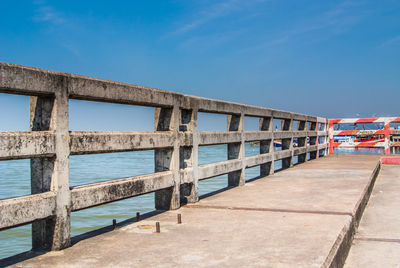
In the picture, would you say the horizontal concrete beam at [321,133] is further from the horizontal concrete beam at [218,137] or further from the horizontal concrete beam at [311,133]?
the horizontal concrete beam at [218,137]

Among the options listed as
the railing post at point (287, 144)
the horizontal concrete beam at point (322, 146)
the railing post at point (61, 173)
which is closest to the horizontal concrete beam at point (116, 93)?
the railing post at point (61, 173)

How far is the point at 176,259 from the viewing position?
308cm

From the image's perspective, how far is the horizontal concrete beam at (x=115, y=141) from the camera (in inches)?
143

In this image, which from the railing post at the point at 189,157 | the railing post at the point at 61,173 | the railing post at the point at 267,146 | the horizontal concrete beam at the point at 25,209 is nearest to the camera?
the horizontal concrete beam at the point at 25,209

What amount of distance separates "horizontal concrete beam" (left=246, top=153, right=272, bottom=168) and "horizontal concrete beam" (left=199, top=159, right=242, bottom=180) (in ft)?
1.64

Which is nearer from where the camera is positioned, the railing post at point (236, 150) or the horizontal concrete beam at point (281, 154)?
the railing post at point (236, 150)

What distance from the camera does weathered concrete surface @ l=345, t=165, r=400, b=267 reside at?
12.4 feet

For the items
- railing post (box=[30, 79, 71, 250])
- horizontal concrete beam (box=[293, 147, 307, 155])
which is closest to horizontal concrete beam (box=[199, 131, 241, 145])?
railing post (box=[30, 79, 71, 250])

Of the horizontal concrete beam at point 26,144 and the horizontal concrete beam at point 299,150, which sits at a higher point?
the horizontal concrete beam at point 26,144

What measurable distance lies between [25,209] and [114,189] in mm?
1010

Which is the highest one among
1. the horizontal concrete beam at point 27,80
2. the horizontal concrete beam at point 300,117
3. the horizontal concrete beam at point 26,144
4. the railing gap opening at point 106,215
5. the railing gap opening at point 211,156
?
the horizontal concrete beam at point 300,117

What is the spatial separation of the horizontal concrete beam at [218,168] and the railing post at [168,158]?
73 centimetres

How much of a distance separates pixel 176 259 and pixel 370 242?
221 cm

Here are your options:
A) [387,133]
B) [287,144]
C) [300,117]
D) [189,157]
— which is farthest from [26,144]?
[387,133]
